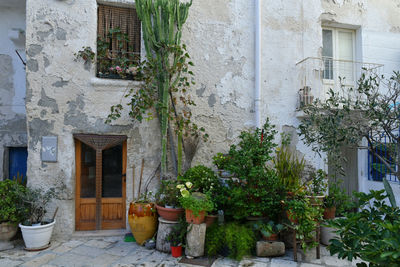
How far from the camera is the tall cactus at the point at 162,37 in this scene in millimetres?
4707

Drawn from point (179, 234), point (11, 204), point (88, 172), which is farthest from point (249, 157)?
point (11, 204)

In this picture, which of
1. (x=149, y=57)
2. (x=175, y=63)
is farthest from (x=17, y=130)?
(x=175, y=63)

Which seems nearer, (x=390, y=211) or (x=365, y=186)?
(x=390, y=211)

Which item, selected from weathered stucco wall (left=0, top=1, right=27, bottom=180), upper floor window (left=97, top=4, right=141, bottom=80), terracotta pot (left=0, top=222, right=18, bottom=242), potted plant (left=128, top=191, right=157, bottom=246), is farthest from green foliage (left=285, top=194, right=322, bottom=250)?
weathered stucco wall (left=0, top=1, right=27, bottom=180)

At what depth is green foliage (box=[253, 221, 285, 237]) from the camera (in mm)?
4031

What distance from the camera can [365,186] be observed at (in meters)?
5.97

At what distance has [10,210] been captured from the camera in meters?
4.23

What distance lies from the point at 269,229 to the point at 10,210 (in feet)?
A: 13.2

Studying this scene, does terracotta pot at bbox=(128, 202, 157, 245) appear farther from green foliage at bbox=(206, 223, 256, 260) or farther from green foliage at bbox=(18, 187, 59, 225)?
green foliage at bbox=(18, 187, 59, 225)

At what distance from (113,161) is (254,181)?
2.69 meters

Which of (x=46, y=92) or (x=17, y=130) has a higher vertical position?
(x=46, y=92)

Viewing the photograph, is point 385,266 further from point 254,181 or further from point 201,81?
point 201,81

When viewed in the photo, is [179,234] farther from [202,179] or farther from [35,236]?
[35,236]

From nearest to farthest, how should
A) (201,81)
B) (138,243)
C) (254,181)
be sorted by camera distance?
(254,181) → (138,243) → (201,81)
